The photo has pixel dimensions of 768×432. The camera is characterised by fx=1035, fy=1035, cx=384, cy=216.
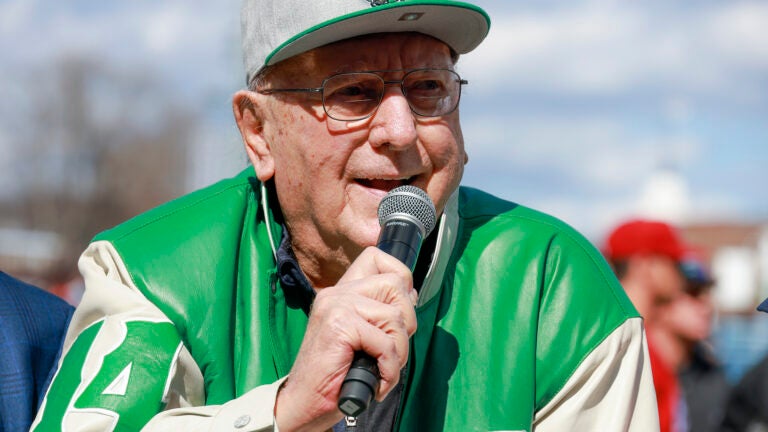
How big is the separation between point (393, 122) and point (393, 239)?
0.46m

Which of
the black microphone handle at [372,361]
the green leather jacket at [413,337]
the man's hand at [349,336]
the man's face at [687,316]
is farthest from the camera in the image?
the man's face at [687,316]

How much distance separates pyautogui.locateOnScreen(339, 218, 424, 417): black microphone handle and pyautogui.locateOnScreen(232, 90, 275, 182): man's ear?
68 cm

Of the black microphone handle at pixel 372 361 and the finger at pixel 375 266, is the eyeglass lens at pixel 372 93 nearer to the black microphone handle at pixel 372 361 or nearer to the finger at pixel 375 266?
the black microphone handle at pixel 372 361

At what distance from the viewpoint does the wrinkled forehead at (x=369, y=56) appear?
2688 millimetres

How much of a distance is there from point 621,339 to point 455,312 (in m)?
0.44

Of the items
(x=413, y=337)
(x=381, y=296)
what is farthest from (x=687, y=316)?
(x=381, y=296)

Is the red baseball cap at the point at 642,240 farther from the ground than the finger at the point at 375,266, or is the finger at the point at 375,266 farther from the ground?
the finger at the point at 375,266

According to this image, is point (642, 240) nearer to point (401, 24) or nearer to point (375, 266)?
point (401, 24)

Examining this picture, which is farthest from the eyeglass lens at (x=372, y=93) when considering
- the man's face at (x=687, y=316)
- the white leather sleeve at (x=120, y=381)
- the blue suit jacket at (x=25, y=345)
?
the man's face at (x=687, y=316)

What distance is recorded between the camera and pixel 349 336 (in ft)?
6.97

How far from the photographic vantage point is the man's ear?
9.67 feet

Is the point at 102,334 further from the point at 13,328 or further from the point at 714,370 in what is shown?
the point at 714,370

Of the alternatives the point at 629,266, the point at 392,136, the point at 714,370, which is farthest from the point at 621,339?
the point at 714,370

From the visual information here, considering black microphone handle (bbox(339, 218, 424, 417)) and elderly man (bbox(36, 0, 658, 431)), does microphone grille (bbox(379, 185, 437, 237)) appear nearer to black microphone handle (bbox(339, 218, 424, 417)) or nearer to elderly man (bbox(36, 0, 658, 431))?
black microphone handle (bbox(339, 218, 424, 417))
